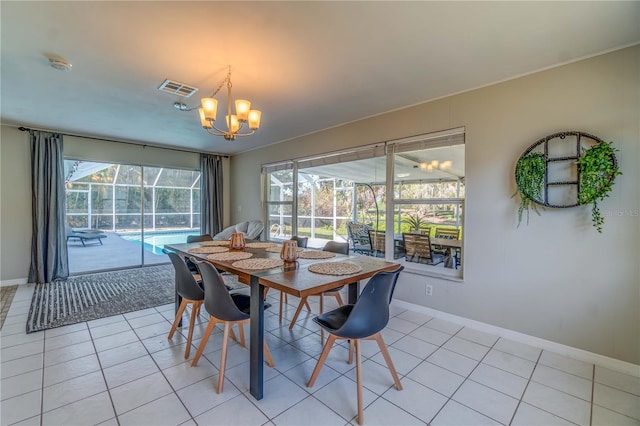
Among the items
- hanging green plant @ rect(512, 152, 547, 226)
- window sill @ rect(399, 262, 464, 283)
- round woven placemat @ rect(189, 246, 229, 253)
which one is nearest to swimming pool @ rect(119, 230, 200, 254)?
round woven placemat @ rect(189, 246, 229, 253)

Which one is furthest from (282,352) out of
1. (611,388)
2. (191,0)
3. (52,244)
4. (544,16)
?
(52,244)

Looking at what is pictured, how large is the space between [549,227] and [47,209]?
21.4ft

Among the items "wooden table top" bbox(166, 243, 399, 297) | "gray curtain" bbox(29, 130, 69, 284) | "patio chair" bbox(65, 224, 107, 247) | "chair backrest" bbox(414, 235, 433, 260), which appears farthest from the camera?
"patio chair" bbox(65, 224, 107, 247)

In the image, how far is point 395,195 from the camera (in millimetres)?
3621

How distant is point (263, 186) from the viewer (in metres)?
5.64

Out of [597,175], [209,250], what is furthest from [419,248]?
[209,250]

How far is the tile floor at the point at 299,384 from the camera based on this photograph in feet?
5.45

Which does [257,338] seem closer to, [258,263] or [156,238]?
[258,263]

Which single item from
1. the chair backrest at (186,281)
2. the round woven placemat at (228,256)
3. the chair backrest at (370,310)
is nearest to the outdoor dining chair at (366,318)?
the chair backrest at (370,310)

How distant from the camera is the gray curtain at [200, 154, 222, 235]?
611 cm

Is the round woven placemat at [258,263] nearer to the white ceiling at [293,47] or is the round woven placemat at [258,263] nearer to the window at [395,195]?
the white ceiling at [293,47]

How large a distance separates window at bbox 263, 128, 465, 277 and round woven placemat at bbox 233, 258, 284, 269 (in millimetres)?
1898

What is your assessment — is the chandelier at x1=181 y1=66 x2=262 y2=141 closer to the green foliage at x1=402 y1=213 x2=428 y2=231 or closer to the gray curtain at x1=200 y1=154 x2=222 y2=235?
the green foliage at x1=402 y1=213 x2=428 y2=231

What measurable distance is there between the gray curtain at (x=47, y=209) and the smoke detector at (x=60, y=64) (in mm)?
2862
